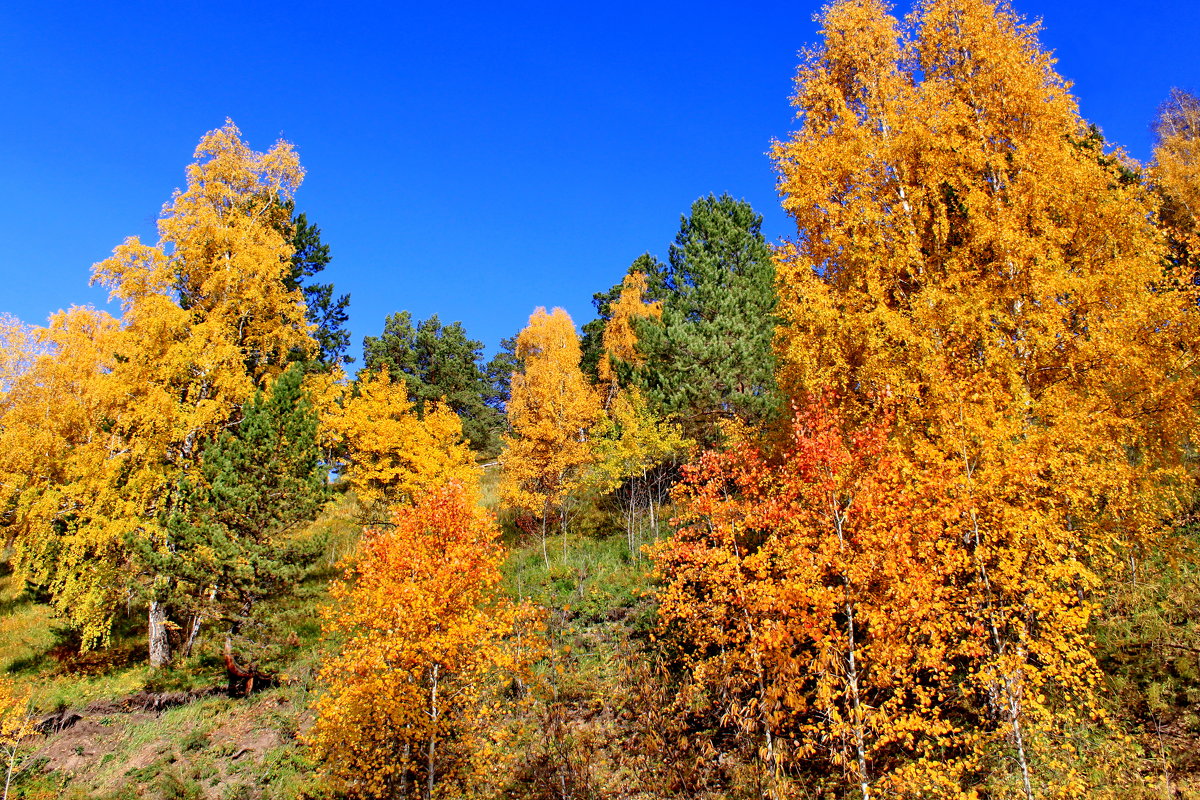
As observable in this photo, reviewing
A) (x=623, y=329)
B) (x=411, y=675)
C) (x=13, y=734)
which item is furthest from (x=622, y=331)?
(x=13, y=734)

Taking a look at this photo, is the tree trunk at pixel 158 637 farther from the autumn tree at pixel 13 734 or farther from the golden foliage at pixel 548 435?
the golden foliage at pixel 548 435

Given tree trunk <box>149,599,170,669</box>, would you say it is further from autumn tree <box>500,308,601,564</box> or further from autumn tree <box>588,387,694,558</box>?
autumn tree <box>588,387,694,558</box>

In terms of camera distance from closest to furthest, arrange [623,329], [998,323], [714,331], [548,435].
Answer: [998,323] < [714,331] < [548,435] < [623,329]

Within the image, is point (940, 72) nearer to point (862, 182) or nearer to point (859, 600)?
point (862, 182)

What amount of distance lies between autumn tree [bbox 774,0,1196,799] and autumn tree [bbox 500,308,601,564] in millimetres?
15065

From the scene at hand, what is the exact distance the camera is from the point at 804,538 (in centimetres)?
955

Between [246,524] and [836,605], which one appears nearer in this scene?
[836,605]

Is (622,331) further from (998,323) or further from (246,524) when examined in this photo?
(998,323)

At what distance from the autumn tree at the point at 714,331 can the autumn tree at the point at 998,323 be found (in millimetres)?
7314

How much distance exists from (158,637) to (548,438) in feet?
50.7

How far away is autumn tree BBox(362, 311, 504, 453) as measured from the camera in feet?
136

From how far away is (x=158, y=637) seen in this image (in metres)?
17.3

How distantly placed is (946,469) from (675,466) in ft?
52.6

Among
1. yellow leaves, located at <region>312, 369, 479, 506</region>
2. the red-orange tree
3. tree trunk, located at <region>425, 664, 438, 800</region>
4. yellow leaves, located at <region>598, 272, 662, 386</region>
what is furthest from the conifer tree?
yellow leaves, located at <region>598, 272, 662, 386</region>
